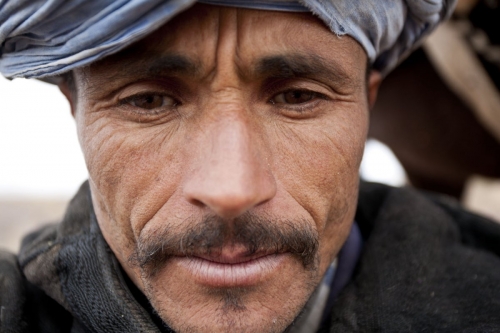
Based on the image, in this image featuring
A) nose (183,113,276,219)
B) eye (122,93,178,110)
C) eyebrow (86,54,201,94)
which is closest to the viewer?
nose (183,113,276,219)

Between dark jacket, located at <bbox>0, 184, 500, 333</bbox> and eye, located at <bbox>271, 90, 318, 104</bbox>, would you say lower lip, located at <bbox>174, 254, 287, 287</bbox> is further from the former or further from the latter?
eye, located at <bbox>271, 90, 318, 104</bbox>

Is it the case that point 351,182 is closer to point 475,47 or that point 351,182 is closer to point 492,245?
point 492,245

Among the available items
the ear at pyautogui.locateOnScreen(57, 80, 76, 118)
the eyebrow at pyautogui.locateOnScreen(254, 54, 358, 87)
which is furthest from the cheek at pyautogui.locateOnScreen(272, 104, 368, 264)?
the ear at pyautogui.locateOnScreen(57, 80, 76, 118)

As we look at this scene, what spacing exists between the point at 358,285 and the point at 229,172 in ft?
2.19

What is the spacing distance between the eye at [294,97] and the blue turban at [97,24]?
0.64 ft

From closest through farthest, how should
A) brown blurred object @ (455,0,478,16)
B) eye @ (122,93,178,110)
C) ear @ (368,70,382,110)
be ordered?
1. eye @ (122,93,178,110)
2. ear @ (368,70,382,110)
3. brown blurred object @ (455,0,478,16)

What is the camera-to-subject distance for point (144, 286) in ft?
5.66

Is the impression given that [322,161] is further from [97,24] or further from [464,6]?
[464,6]

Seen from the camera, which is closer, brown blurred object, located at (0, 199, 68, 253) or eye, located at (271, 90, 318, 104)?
eye, located at (271, 90, 318, 104)

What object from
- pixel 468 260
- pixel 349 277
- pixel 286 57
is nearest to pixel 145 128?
pixel 286 57

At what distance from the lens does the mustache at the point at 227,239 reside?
1558 millimetres

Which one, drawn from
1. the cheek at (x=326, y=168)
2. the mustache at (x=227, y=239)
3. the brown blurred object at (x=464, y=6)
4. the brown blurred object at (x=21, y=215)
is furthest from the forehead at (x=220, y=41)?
the brown blurred object at (x=21, y=215)

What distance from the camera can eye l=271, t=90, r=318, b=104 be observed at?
174cm

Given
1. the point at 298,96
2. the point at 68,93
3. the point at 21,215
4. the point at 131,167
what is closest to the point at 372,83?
the point at 298,96
